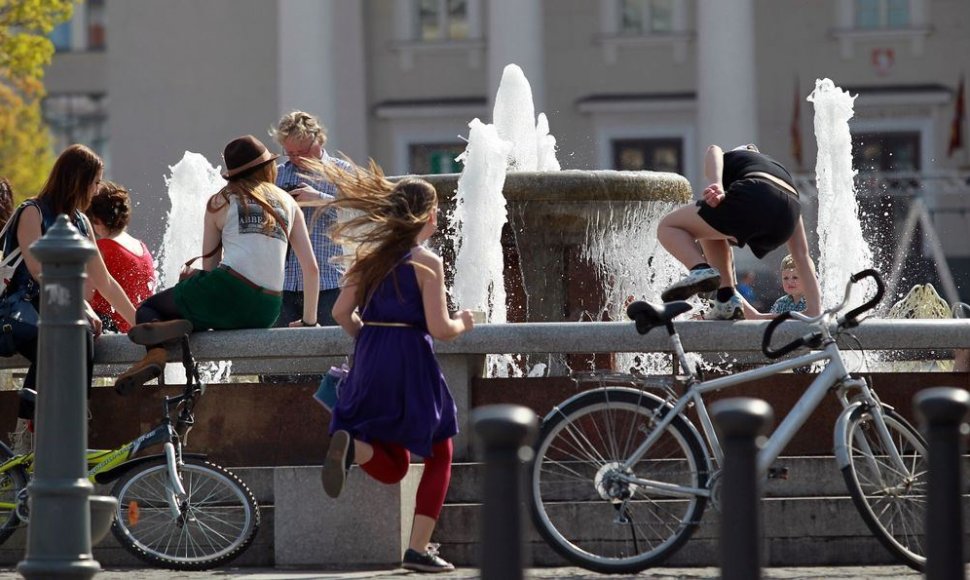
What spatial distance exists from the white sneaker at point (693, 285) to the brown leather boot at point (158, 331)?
1975 mm

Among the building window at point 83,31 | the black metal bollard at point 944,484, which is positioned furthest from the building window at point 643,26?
the black metal bollard at point 944,484

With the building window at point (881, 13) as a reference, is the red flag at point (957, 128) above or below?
below

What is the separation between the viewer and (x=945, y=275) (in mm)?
30359

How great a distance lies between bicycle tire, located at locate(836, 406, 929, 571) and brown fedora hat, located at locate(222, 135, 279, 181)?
2.73 meters

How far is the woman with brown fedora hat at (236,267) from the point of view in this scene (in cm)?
802

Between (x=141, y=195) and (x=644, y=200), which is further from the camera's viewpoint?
(x=141, y=195)

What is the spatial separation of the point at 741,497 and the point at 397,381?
2613 millimetres

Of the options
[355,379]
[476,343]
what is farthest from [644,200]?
[355,379]

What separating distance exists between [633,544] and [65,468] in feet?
6.97

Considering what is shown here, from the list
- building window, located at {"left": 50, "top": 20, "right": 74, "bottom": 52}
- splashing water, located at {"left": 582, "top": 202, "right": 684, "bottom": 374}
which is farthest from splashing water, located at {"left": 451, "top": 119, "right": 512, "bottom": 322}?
building window, located at {"left": 50, "top": 20, "right": 74, "bottom": 52}

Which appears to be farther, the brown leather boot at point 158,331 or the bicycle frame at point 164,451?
the brown leather boot at point 158,331

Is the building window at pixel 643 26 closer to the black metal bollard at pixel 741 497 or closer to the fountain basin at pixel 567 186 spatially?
the fountain basin at pixel 567 186

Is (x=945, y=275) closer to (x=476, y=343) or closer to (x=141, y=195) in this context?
(x=141, y=195)

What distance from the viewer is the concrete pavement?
717 cm
